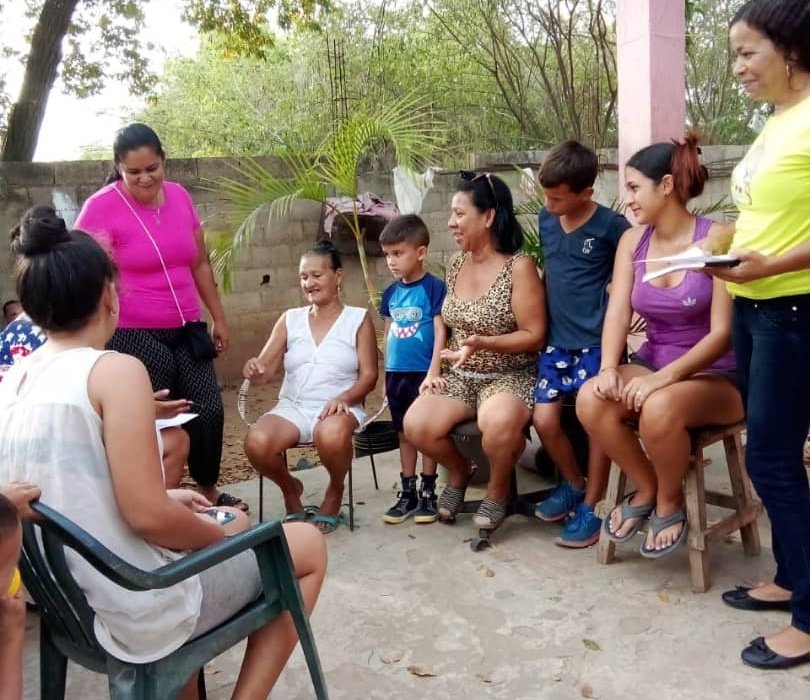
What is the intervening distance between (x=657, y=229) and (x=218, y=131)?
37.5 ft

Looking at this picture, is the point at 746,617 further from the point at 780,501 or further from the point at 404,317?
the point at 404,317

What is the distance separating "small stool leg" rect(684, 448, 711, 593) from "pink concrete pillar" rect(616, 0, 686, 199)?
206cm

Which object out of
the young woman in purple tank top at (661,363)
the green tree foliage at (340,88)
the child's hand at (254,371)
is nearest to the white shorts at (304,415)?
the child's hand at (254,371)

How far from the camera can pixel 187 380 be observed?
12.3ft

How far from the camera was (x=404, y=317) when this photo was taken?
3941 millimetres

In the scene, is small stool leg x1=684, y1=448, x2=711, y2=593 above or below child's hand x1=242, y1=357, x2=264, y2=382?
below

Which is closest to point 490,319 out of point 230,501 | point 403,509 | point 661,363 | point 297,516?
point 661,363

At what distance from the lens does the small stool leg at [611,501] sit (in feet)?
10.4

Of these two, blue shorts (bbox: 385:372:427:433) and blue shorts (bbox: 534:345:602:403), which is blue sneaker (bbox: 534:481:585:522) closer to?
blue shorts (bbox: 534:345:602:403)

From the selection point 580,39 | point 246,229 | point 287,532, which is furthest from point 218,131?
point 287,532

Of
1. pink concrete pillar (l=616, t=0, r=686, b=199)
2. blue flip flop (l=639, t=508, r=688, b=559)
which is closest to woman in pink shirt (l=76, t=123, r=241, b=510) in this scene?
blue flip flop (l=639, t=508, r=688, b=559)

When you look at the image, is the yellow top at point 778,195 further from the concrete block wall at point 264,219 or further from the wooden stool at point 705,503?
the concrete block wall at point 264,219

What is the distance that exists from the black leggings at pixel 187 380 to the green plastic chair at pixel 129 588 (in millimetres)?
1670

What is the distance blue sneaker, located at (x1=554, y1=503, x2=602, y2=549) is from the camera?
3350 millimetres
